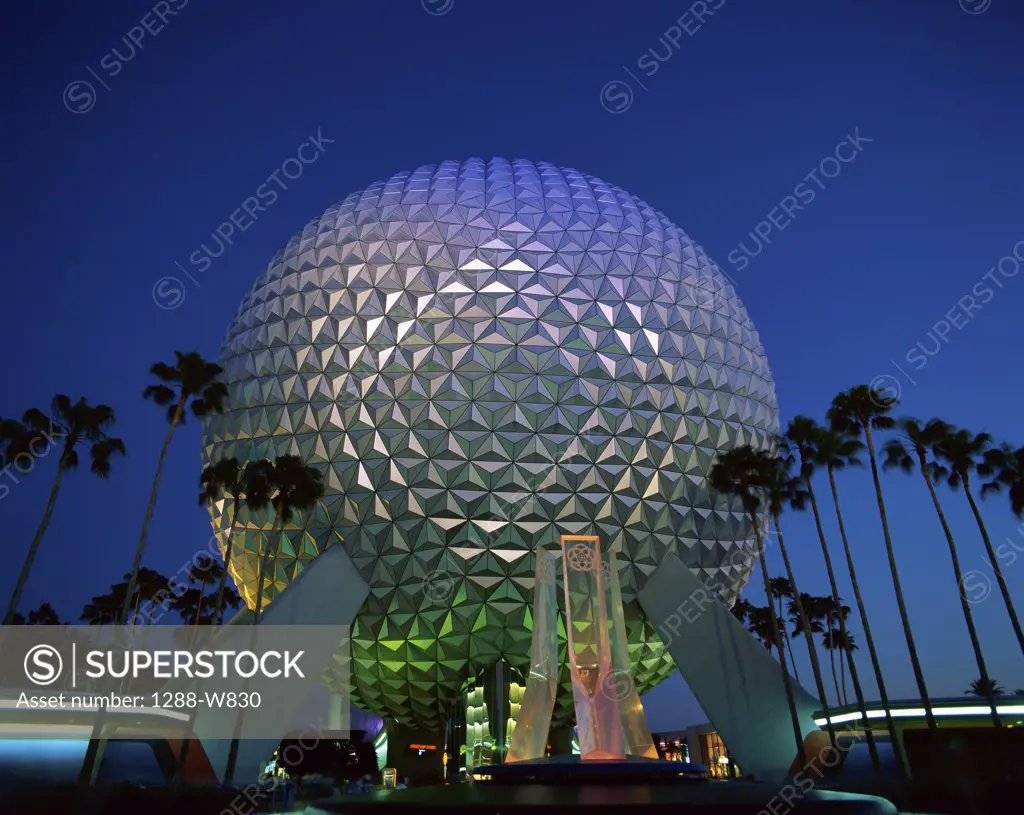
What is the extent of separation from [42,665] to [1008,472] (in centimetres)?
3669

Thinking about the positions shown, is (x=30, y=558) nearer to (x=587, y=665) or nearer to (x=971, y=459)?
(x=587, y=665)

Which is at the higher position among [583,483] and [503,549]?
[583,483]

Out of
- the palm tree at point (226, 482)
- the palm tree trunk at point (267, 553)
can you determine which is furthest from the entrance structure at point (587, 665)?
the palm tree at point (226, 482)

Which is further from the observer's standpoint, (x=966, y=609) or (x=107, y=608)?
(x=107, y=608)

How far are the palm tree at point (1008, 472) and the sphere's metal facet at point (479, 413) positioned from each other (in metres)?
8.41

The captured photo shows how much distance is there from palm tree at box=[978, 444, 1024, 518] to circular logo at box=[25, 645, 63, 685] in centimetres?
3316

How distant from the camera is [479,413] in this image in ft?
92.4

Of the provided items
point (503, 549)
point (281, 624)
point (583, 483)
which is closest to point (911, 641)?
point (583, 483)

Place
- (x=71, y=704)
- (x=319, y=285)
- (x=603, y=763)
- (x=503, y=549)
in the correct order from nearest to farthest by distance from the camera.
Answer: (x=603, y=763) < (x=71, y=704) < (x=503, y=549) < (x=319, y=285)

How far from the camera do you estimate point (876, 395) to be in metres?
28.7

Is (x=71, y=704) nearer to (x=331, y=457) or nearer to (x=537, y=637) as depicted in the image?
(x=331, y=457)

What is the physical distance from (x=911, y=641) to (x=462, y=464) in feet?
51.6

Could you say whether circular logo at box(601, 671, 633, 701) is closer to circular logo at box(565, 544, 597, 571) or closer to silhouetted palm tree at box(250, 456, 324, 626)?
circular logo at box(565, 544, 597, 571)

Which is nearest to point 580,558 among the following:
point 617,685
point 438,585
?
point 617,685
